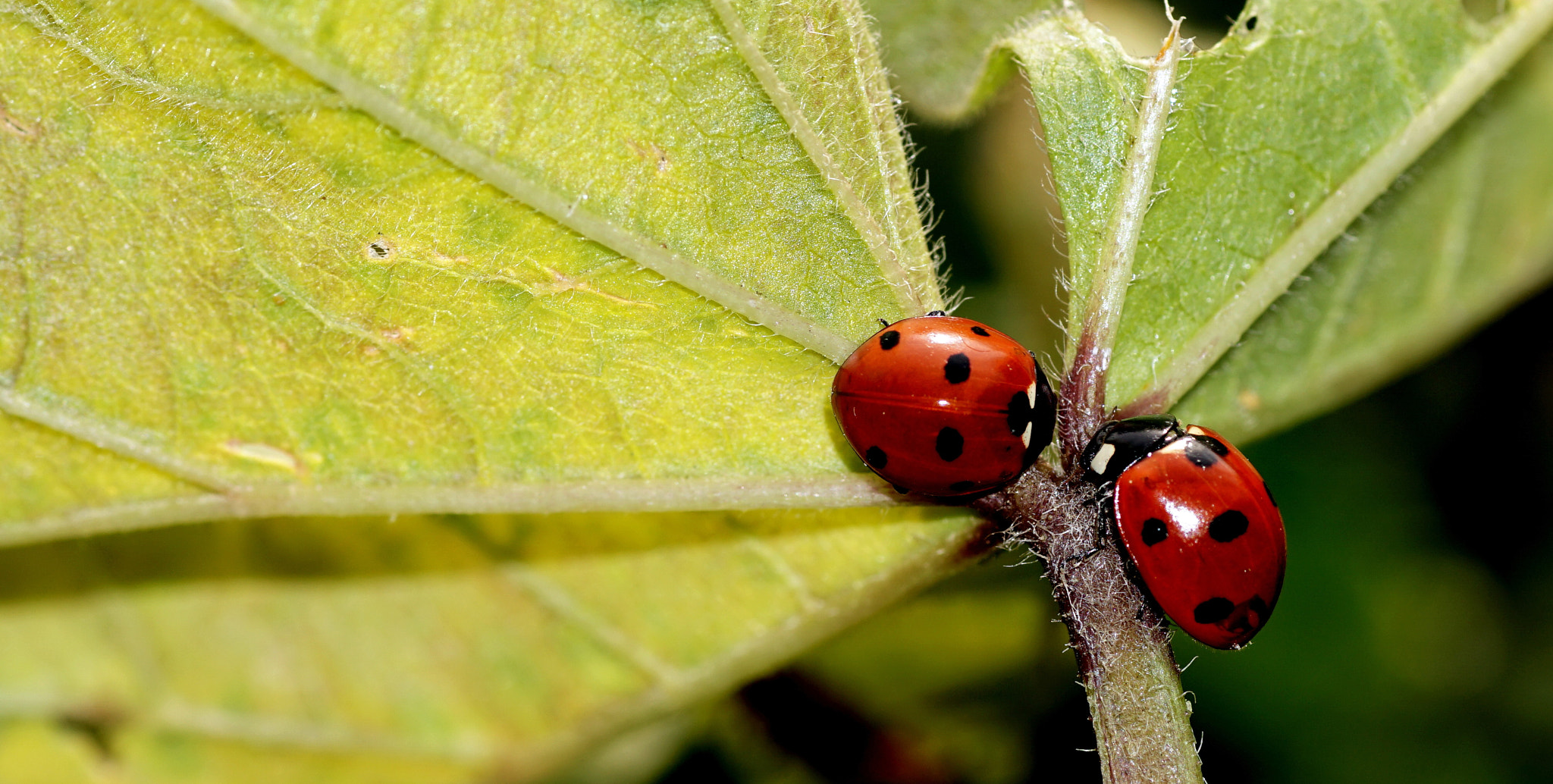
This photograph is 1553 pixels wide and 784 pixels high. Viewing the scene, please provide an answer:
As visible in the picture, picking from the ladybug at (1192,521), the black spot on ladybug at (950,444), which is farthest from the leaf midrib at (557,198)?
the ladybug at (1192,521)

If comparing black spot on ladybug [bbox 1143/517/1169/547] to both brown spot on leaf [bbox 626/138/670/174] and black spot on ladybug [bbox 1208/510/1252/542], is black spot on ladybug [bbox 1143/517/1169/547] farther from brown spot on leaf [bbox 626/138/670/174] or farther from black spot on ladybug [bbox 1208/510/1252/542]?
A: brown spot on leaf [bbox 626/138/670/174]

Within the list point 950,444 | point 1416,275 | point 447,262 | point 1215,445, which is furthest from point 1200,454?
point 447,262

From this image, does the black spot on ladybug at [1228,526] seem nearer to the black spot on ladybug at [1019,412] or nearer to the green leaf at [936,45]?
the black spot on ladybug at [1019,412]

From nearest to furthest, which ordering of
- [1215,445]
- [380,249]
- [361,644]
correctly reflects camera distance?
[380,249]
[1215,445]
[361,644]

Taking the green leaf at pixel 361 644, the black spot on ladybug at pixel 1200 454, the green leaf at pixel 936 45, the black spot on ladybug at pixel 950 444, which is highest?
the green leaf at pixel 936 45

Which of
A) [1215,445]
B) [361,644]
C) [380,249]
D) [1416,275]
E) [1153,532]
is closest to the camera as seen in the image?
[380,249]

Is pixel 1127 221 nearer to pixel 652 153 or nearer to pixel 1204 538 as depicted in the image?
pixel 1204 538

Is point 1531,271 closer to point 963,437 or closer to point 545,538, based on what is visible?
point 963,437
